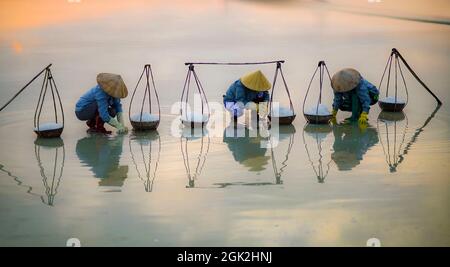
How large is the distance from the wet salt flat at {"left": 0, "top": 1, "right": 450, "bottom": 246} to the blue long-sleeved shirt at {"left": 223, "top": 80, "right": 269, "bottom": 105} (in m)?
0.22

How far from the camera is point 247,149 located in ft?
16.1

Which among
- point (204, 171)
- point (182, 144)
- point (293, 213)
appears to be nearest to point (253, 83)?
point (182, 144)

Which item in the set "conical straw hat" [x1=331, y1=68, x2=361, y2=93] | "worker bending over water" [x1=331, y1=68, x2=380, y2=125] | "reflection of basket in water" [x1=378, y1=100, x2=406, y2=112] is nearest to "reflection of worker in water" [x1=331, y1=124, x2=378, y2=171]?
"worker bending over water" [x1=331, y1=68, x2=380, y2=125]

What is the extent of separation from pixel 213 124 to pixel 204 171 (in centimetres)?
132

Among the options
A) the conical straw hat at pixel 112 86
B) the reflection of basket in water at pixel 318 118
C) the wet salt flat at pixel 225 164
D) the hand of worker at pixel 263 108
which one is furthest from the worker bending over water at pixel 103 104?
the reflection of basket in water at pixel 318 118

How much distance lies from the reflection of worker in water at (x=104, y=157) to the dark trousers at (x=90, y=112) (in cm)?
24

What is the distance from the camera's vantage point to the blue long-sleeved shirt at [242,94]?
5.71 m

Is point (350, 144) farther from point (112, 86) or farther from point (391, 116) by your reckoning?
point (112, 86)

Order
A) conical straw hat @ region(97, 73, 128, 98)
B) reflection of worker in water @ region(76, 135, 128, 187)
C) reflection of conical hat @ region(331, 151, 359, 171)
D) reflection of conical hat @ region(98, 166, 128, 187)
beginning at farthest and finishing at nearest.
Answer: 1. conical straw hat @ region(97, 73, 128, 98)
2. reflection of conical hat @ region(331, 151, 359, 171)
3. reflection of worker in water @ region(76, 135, 128, 187)
4. reflection of conical hat @ region(98, 166, 128, 187)

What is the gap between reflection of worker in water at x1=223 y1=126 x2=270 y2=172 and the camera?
4.57 m

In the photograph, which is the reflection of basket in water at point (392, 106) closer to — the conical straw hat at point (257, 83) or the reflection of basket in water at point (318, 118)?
the reflection of basket in water at point (318, 118)

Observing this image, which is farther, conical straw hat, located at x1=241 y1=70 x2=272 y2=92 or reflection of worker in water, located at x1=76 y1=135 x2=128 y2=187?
conical straw hat, located at x1=241 y1=70 x2=272 y2=92

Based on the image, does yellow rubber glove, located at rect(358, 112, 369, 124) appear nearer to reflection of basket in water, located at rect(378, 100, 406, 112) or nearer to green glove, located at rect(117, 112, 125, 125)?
reflection of basket in water, located at rect(378, 100, 406, 112)
